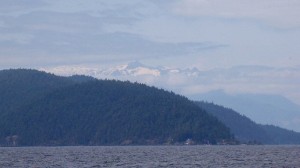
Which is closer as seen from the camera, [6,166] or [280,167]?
[280,167]

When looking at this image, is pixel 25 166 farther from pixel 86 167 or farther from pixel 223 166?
pixel 223 166

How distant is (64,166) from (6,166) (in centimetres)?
828

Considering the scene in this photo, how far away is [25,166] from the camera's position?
137 meters

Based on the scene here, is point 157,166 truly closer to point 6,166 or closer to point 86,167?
point 86,167

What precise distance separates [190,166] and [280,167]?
1232 cm

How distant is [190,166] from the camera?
430 feet

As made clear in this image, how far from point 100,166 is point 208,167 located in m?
15.7

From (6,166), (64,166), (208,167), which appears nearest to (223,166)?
(208,167)

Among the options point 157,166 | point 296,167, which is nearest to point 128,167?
point 157,166

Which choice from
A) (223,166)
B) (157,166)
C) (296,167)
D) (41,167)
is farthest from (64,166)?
(296,167)

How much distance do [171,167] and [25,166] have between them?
21.8m

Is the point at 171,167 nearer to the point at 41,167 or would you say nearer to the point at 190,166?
the point at 190,166

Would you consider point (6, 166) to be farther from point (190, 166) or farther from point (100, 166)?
point (190, 166)

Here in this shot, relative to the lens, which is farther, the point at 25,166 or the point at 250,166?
the point at 25,166
